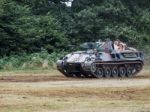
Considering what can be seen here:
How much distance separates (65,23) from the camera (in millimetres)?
47125

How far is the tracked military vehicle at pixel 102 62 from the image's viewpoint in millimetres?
Answer: 30703

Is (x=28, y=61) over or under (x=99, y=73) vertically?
over

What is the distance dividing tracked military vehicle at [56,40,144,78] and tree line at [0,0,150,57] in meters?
8.70

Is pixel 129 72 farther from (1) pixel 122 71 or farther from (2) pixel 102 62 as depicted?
(2) pixel 102 62

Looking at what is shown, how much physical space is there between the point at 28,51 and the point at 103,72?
11.4 meters

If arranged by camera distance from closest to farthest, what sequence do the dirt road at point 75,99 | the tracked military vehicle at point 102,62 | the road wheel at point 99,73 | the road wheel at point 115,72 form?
1. the dirt road at point 75,99
2. the tracked military vehicle at point 102,62
3. the road wheel at point 99,73
4. the road wheel at point 115,72

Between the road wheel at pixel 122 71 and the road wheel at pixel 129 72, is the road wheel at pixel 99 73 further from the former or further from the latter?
the road wheel at pixel 129 72

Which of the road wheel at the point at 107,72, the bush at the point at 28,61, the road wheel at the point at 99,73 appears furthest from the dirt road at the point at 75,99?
the bush at the point at 28,61

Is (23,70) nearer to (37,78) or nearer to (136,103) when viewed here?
(37,78)

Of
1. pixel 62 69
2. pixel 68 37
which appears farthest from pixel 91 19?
pixel 62 69

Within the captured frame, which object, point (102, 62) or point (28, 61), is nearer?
point (102, 62)

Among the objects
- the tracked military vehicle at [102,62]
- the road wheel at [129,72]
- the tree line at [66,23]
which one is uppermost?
the tree line at [66,23]

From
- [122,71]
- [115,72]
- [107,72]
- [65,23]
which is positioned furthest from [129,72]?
[65,23]

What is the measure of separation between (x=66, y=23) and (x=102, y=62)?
16603 mm
